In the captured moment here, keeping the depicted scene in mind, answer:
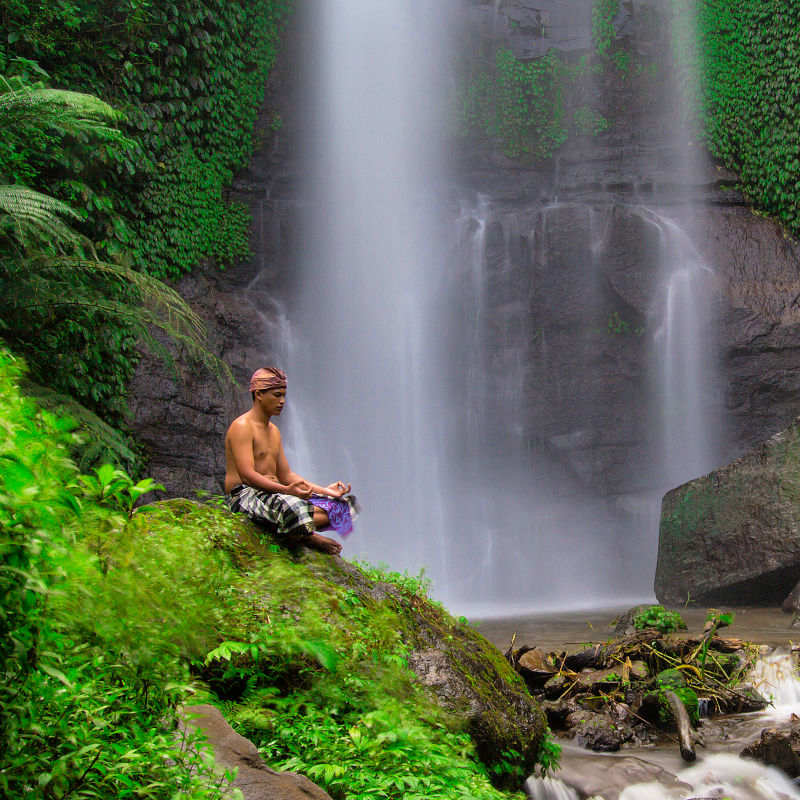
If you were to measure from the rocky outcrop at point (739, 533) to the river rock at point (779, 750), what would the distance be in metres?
5.22

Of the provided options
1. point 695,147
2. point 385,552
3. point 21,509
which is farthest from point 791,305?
point 21,509

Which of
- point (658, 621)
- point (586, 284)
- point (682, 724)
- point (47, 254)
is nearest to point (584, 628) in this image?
point (658, 621)

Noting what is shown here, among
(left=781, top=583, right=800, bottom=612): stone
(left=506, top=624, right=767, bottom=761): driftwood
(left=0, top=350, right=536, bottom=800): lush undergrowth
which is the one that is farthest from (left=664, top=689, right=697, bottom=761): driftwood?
(left=781, top=583, right=800, bottom=612): stone

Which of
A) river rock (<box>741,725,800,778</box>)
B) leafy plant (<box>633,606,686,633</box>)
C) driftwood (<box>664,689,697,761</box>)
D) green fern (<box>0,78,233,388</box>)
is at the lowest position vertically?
leafy plant (<box>633,606,686,633</box>)

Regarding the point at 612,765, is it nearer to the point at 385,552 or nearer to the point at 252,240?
the point at 385,552

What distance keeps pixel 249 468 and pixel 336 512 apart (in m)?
0.55

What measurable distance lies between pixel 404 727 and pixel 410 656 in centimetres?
66

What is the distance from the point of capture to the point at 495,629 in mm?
9859

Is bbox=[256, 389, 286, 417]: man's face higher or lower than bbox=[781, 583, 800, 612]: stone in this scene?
higher

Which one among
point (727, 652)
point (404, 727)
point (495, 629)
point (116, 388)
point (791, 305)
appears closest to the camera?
point (404, 727)

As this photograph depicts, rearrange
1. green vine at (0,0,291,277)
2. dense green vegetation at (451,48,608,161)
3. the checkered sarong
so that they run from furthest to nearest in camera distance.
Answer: dense green vegetation at (451,48,608,161), green vine at (0,0,291,277), the checkered sarong

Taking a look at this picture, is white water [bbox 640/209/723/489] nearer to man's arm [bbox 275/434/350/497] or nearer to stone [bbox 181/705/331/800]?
man's arm [bbox 275/434/350/497]

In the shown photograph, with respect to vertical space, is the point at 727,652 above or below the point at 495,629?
above

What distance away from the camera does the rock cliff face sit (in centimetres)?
1525
